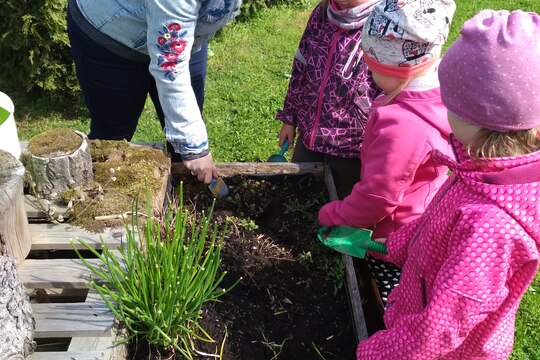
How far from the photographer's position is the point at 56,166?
2232mm

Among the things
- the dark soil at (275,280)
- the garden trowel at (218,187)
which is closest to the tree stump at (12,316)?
the dark soil at (275,280)

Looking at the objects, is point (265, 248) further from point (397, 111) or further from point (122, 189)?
point (397, 111)

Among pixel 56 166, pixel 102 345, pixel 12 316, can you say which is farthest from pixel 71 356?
pixel 56 166

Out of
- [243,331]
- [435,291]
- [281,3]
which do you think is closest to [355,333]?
[243,331]

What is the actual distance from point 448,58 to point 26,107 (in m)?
4.02

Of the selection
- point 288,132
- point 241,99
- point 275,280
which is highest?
point 288,132

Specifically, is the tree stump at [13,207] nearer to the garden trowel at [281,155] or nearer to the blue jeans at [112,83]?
the blue jeans at [112,83]

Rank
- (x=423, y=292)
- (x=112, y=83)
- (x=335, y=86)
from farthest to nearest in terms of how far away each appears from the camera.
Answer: (x=112, y=83) < (x=335, y=86) < (x=423, y=292)

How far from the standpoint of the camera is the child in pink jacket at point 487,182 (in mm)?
1385

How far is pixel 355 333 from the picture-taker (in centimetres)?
214

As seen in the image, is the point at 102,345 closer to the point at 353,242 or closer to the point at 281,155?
the point at 353,242

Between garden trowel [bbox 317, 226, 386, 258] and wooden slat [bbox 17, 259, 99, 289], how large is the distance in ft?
3.02

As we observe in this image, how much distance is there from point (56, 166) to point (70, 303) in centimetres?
56

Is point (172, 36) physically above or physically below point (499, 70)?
below
